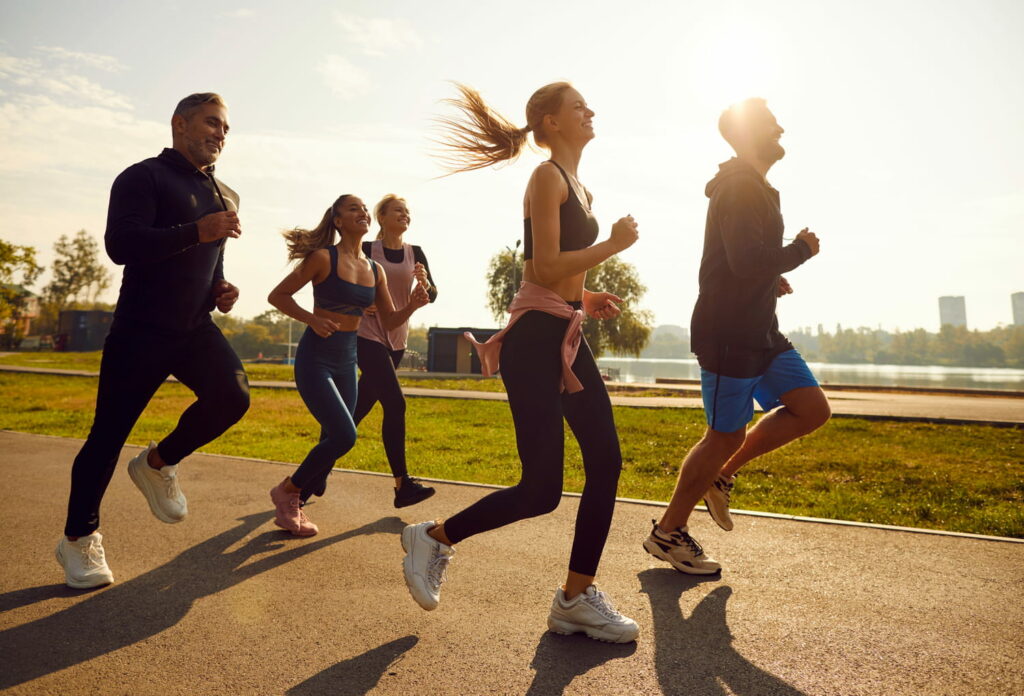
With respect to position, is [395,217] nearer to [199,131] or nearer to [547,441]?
[199,131]

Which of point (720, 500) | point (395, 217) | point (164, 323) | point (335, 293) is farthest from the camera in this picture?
point (395, 217)

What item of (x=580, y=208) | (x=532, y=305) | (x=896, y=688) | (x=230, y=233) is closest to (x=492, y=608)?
(x=532, y=305)

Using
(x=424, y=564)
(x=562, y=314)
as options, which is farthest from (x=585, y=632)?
(x=562, y=314)

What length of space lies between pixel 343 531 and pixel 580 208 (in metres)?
2.54

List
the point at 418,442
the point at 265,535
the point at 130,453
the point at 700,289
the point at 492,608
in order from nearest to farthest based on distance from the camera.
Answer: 1. the point at 492,608
2. the point at 700,289
3. the point at 265,535
4. the point at 130,453
5. the point at 418,442

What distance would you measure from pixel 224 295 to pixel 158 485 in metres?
1.01

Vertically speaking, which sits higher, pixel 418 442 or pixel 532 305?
pixel 532 305

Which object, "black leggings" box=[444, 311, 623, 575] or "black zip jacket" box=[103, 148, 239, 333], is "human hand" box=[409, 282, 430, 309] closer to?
"black zip jacket" box=[103, 148, 239, 333]

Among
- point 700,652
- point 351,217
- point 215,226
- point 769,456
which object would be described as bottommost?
point 769,456

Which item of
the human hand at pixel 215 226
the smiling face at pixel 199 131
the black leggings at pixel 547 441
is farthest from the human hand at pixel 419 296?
the black leggings at pixel 547 441

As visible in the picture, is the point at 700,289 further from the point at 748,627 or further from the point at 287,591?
the point at 287,591

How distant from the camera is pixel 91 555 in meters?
3.07

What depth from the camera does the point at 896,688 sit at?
2164 millimetres

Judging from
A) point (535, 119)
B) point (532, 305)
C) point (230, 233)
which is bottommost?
point (532, 305)
